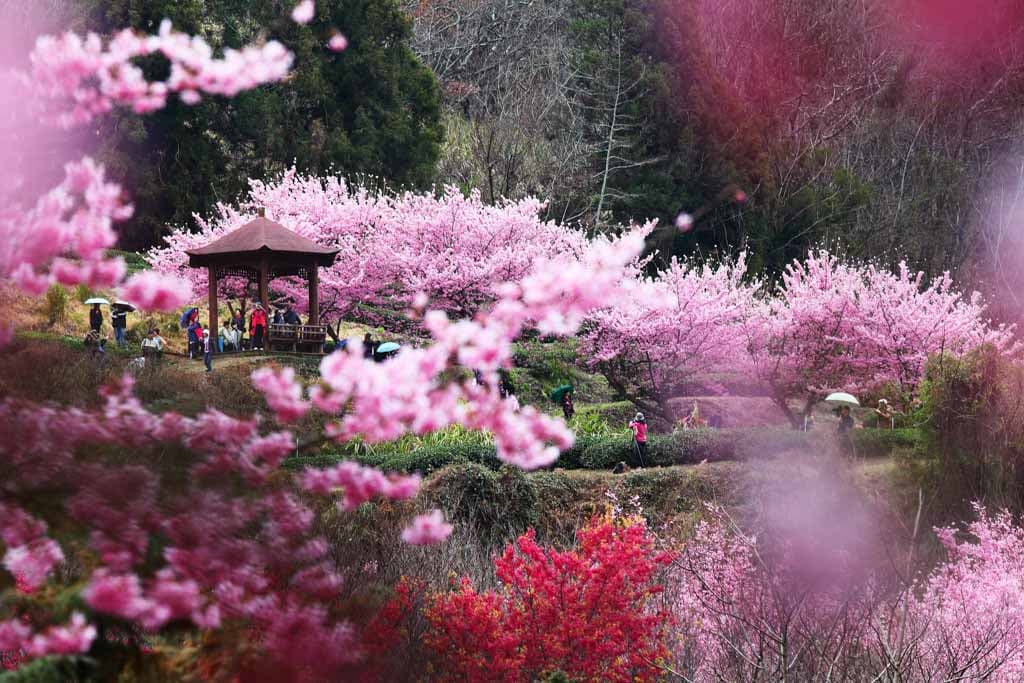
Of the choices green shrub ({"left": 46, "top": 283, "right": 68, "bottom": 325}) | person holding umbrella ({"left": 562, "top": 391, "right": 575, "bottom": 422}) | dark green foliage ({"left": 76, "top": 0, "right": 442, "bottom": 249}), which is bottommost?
person holding umbrella ({"left": 562, "top": 391, "right": 575, "bottom": 422})

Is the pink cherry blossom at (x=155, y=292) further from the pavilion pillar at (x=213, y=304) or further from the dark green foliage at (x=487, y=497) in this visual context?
the pavilion pillar at (x=213, y=304)

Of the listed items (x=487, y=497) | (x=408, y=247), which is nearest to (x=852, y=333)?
(x=408, y=247)

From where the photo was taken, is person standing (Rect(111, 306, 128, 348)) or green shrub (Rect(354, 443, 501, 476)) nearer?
green shrub (Rect(354, 443, 501, 476))

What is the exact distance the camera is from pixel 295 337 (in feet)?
57.9

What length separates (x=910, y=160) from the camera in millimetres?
33906

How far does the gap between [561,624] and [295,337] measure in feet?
39.9

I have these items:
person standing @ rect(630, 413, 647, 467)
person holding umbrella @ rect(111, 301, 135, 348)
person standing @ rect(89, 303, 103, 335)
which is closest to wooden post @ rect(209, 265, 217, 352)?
person holding umbrella @ rect(111, 301, 135, 348)

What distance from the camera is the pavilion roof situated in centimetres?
1625

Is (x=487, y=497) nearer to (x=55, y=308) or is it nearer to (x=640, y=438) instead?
(x=640, y=438)

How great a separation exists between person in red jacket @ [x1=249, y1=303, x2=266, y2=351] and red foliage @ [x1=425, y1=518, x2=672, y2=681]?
37.6 feet

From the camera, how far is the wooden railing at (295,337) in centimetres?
1756

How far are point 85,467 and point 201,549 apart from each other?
10.4 inches

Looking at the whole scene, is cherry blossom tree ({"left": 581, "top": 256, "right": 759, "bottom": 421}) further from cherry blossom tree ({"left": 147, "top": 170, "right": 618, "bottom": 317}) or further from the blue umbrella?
the blue umbrella

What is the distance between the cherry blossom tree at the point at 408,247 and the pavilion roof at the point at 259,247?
9.07ft
